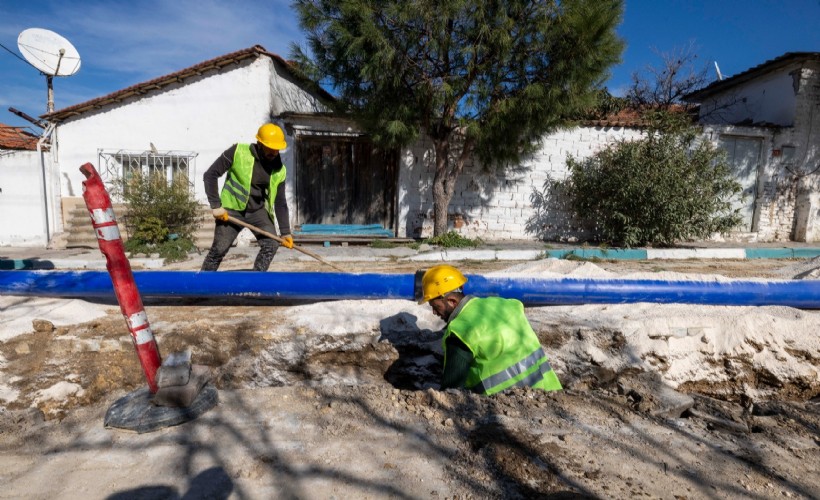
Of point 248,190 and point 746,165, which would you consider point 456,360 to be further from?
point 746,165

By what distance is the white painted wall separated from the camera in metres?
10.2

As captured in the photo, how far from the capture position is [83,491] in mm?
1833

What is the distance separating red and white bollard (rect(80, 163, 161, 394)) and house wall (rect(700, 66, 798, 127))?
1394 centimetres

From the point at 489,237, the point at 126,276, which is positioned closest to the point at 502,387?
the point at 126,276

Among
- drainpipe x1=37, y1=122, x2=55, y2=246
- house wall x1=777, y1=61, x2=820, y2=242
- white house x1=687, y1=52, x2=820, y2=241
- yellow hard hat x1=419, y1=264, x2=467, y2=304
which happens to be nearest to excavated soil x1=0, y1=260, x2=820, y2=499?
yellow hard hat x1=419, y1=264, x2=467, y2=304

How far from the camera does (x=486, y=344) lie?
2475 mm

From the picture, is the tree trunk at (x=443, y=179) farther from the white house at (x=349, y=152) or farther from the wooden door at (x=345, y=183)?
the wooden door at (x=345, y=183)

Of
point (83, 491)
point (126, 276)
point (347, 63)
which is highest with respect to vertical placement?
point (347, 63)

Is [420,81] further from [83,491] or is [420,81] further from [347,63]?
[83,491]

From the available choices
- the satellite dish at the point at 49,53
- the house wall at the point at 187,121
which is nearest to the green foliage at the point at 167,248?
the house wall at the point at 187,121

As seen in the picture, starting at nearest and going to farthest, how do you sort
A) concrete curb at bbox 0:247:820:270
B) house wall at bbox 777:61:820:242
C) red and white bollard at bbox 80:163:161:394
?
red and white bollard at bbox 80:163:161:394 → concrete curb at bbox 0:247:820:270 → house wall at bbox 777:61:820:242

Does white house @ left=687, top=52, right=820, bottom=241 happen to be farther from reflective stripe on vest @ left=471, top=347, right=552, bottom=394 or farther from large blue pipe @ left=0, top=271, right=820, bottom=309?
reflective stripe on vest @ left=471, top=347, right=552, bottom=394

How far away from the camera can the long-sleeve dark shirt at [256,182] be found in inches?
172

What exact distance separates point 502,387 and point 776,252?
9.52 metres
